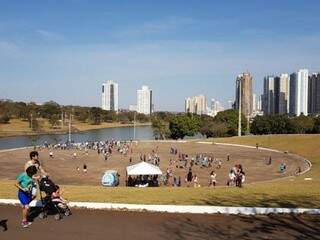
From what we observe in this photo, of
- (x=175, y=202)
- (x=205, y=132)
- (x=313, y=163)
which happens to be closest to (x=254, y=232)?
(x=175, y=202)

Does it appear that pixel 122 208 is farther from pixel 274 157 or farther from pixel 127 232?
pixel 274 157

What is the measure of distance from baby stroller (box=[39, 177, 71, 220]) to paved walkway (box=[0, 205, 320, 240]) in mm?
171

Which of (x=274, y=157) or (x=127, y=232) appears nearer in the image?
(x=127, y=232)

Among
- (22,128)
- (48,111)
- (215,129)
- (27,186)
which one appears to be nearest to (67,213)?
(27,186)

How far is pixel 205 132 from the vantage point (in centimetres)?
12200

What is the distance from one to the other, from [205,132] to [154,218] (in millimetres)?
111606

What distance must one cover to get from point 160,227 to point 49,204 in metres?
2.52

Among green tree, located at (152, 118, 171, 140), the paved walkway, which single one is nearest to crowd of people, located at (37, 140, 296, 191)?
the paved walkway

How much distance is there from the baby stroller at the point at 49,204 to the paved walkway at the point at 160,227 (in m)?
0.17

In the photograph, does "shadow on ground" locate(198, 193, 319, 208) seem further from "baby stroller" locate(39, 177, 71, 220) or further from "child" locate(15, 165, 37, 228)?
"child" locate(15, 165, 37, 228)

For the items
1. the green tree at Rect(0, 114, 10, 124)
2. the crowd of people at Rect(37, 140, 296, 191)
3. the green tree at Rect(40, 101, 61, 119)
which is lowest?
the crowd of people at Rect(37, 140, 296, 191)

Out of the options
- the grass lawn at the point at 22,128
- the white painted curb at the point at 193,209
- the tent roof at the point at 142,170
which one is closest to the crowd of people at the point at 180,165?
the tent roof at the point at 142,170

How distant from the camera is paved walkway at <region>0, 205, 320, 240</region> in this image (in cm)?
930

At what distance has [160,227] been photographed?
10078 mm
